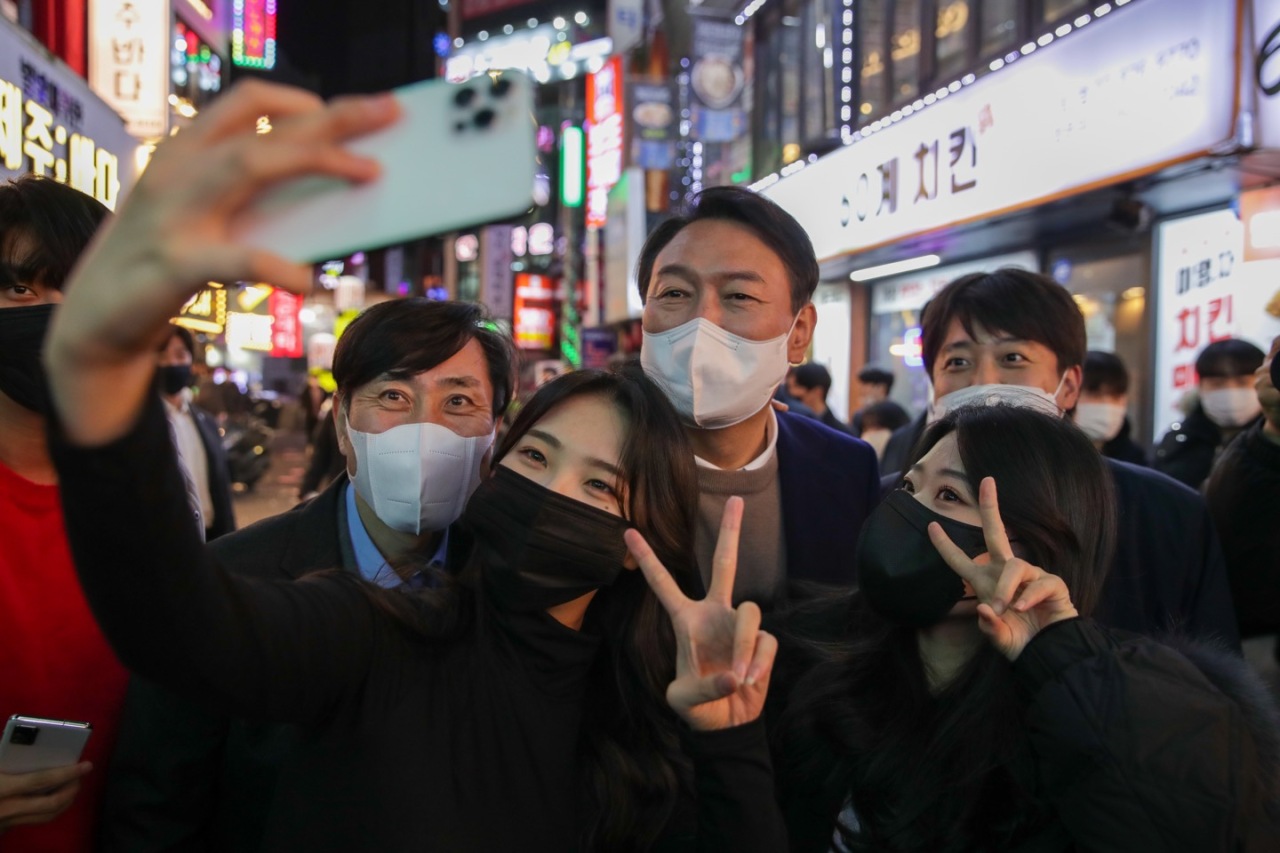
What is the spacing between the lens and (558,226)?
1597 inches

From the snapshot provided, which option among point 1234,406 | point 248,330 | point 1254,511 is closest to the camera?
point 1254,511

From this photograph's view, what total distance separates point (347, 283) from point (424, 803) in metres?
23.5

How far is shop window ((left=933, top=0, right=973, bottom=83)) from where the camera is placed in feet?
31.6

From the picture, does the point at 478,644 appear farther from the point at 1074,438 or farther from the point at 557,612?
the point at 1074,438

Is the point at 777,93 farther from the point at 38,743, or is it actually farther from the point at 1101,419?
the point at 38,743

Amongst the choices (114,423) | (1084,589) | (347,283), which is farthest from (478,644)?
(347,283)

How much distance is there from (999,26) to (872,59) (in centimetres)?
256

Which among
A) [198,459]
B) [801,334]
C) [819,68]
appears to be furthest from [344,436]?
[819,68]

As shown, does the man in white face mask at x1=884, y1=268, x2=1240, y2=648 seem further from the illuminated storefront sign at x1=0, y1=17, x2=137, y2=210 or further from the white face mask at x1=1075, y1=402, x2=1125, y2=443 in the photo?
the illuminated storefront sign at x1=0, y1=17, x2=137, y2=210

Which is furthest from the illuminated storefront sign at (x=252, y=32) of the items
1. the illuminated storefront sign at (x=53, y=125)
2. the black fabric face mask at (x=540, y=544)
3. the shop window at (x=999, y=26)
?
the black fabric face mask at (x=540, y=544)

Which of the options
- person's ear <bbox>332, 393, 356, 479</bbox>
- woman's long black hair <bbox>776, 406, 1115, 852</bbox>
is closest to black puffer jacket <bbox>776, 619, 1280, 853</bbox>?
woman's long black hair <bbox>776, 406, 1115, 852</bbox>

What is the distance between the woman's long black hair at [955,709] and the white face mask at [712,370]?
0.60 metres

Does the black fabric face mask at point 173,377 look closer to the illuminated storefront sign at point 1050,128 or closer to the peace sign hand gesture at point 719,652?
the peace sign hand gesture at point 719,652

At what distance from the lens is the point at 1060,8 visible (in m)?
8.13
